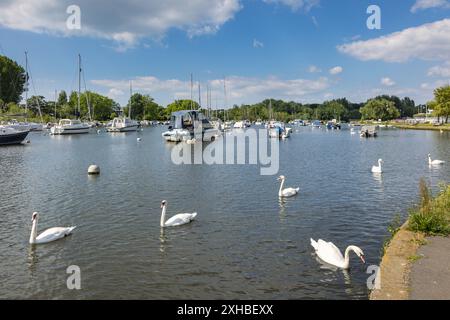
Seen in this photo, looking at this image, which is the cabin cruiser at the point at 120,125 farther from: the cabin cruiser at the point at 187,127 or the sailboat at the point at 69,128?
the cabin cruiser at the point at 187,127

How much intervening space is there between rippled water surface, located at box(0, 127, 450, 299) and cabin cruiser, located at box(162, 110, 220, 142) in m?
45.2

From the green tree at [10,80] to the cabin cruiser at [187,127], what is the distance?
105399 mm

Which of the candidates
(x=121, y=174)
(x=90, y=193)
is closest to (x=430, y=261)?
A: (x=90, y=193)

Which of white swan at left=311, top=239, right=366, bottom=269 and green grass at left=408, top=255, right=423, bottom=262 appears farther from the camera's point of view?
white swan at left=311, top=239, right=366, bottom=269

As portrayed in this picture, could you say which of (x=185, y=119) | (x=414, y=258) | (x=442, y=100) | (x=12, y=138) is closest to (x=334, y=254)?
(x=414, y=258)

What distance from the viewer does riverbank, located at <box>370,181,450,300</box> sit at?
29.3 ft

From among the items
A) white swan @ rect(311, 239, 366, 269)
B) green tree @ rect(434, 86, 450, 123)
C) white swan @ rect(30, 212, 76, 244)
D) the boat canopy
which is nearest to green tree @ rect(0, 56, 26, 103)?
the boat canopy

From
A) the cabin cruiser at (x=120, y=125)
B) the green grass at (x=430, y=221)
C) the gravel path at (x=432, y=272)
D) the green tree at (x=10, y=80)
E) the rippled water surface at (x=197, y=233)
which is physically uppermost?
the green tree at (x=10, y=80)

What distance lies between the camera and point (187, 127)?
284 ft

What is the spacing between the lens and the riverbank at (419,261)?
352 inches

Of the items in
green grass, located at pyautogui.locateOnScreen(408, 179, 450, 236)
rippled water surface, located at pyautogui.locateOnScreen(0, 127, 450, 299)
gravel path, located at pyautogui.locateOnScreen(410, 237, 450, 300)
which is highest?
green grass, located at pyautogui.locateOnScreen(408, 179, 450, 236)

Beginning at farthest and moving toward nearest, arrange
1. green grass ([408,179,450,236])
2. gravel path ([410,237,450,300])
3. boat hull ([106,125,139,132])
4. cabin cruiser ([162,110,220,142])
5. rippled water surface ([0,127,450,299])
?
boat hull ([106,125,139,132]) → cabin cruiser ([162,110,220,142]) → green grass ([408,179,450,236]) → rippled water surface ([0,127,450,299]) → gravel path ([410,237,450,300])

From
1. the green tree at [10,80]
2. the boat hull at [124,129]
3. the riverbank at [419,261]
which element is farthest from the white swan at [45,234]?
the green tree at [10,80]

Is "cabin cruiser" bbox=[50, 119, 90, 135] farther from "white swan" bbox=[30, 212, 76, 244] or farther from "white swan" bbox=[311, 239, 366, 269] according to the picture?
"white swan" bbox=[311, 239, 366, 269]
